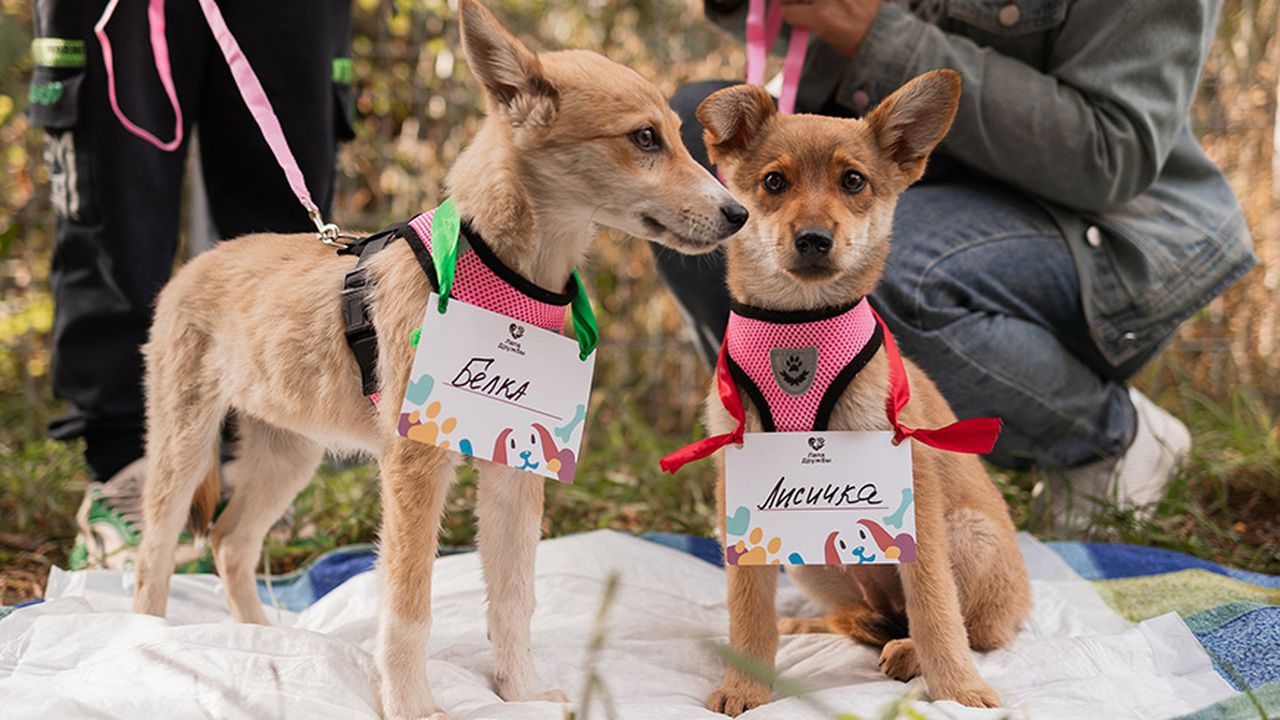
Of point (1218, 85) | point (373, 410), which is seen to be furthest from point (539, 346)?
point (1218, 85)

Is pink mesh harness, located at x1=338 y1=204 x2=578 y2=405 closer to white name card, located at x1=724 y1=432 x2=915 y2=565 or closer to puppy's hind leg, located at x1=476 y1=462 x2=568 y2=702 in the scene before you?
puppy's hind leg, located at x1=476 y1=462 x2=568 y2=702

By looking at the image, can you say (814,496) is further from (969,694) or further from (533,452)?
(533,452)

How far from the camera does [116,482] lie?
2.94 metres

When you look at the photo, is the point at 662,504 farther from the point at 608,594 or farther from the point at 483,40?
the point at 608,594

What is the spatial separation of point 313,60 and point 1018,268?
2.21 meters

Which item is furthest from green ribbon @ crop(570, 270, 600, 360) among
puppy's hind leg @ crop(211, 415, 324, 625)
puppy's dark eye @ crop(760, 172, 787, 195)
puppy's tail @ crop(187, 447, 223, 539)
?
puppy's tail @ crop(187, 447, 223, 539)

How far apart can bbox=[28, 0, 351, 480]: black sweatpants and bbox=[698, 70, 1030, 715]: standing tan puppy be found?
1.34 m

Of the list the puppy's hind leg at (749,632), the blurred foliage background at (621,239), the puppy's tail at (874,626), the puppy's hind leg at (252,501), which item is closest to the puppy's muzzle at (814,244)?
the puppy's hind leg at (749,632)

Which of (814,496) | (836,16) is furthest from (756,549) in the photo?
(836,16)

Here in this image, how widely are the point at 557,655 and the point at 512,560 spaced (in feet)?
1.32

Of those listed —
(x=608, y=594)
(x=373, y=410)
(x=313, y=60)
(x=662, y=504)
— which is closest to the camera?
(x=608, y=594)

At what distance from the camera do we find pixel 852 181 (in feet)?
7.23

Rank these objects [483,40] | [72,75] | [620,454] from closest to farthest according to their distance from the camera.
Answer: [483,40], [72,75], [620,454]

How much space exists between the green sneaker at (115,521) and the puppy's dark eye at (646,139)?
1.84m
